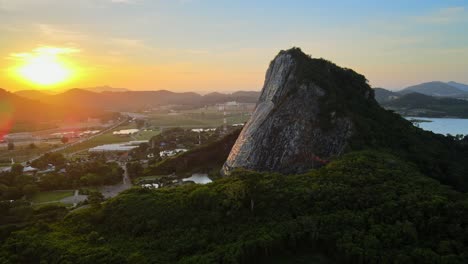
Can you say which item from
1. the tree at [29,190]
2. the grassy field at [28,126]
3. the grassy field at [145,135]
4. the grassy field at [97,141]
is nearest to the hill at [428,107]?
the grassy field at [145,135]

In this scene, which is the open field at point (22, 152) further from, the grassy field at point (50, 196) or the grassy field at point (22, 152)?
the grassy field at point (50, 196)

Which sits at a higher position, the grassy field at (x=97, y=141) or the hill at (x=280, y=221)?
the hill at (x=280, y=221)

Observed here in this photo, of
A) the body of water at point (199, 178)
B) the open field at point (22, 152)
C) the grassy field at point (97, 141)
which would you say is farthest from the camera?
the grassy field at point (97, 141)

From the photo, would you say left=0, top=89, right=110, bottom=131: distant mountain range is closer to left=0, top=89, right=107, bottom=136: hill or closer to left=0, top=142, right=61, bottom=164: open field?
left=0, top=89, right=107, bottom=136: hill

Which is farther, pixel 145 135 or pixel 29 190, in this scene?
pixel 145 135

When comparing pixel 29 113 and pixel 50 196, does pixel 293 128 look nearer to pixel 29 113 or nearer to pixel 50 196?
pixel 50 196

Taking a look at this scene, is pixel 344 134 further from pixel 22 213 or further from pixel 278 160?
pixel 22 213

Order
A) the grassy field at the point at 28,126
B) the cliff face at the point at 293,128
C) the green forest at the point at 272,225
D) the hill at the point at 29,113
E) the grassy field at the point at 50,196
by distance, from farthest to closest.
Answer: the hill at the point at 29,113
the grassy field at the point at 28,126
the grassy field at the point at 50,196
the cliff face at the point at 293,128
the green forest at the point at 272,225

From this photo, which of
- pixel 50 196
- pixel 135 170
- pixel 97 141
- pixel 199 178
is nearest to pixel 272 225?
pixel 199 178
